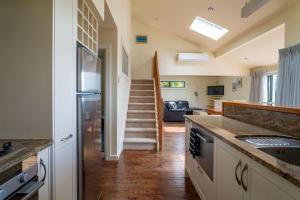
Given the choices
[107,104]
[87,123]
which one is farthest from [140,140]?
[87,123]

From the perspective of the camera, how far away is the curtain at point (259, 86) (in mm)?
7141

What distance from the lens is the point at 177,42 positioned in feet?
26.6

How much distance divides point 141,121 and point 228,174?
3.72 meters

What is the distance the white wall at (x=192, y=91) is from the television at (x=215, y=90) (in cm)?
40

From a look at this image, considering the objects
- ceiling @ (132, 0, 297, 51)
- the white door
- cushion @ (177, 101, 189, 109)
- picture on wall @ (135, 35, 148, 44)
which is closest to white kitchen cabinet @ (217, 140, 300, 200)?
the white door

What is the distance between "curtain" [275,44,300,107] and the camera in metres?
3.87

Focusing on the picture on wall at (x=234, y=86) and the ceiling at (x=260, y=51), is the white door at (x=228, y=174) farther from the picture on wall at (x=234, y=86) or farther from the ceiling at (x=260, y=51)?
the picture on wall at (x=234, y=86)

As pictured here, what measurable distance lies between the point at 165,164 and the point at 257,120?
190 centimetres

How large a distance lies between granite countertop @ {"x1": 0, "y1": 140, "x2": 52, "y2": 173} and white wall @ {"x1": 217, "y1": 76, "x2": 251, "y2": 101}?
8063 mm

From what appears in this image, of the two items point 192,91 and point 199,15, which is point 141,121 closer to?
point 199,15

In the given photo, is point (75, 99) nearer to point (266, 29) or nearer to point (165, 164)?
point (165, 164)

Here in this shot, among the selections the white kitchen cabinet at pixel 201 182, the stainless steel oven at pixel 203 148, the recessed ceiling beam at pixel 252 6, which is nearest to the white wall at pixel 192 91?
the recessed ceiling beam at pixel 252 6

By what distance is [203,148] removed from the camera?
2.25m

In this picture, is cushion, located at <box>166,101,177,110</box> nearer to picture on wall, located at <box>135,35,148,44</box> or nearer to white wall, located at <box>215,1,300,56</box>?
picture on wall, located at <box>135,35,148,44</box>
